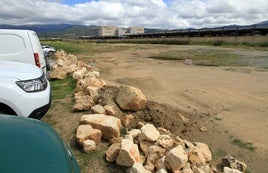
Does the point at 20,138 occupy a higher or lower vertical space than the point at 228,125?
higher

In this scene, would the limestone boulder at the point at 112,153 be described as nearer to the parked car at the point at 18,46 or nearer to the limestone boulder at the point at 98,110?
the limestone boulder at the point at 98,110

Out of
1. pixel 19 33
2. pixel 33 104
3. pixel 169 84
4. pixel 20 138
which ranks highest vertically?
pixel 19 33

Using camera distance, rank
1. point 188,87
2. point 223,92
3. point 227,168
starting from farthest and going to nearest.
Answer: point 188,87 → point 223,92 → point 227,168

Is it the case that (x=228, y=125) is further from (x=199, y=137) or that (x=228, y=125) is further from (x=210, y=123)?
(x=199, y=137)

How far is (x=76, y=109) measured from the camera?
6480 mm

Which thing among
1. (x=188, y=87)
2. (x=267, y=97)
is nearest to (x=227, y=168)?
(x=267, y=97)

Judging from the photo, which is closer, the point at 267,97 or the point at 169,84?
the point at 267,97

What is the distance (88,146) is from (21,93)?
4.14 feet

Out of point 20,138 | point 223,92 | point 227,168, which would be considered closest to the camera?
point 20,138

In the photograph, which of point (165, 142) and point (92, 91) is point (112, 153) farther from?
point (92, 91)

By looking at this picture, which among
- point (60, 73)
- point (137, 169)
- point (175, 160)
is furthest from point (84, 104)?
point (60, 73)

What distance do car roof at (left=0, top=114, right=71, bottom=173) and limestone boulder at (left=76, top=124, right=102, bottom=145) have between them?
6.00ft

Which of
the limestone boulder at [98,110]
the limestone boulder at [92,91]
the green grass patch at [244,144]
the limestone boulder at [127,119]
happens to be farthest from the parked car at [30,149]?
the limestone boulder at [92,91]

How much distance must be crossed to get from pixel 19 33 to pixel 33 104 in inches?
143
